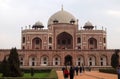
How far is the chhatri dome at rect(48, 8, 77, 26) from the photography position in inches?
Result: 2711

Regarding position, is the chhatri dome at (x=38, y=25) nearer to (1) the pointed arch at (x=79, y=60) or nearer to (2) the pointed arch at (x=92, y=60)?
(1) the pointed arch at (x=79, y=60)

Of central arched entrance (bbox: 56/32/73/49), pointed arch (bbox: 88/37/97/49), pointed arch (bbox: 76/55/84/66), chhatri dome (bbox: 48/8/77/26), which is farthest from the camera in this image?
chhatri dome (bbox: 48/8/77/26)

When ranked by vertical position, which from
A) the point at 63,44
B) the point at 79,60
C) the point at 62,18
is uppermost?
the point at 62,18

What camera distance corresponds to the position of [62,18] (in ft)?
229

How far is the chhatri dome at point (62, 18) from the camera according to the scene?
68.8 meters

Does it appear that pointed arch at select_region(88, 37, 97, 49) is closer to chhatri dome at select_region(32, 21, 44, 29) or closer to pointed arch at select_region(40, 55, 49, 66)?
chhatri dome at select_region(32, 21, 44, 29)

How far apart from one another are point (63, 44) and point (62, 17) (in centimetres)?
567

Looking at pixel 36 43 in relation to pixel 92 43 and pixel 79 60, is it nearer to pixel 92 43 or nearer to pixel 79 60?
pixel 79 60

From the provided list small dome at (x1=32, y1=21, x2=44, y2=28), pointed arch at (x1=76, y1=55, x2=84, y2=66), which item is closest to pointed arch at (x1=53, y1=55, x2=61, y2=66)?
pointed arch at (x1=76, y1=55, x2=84, y2=66)

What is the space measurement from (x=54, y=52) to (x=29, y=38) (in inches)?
307

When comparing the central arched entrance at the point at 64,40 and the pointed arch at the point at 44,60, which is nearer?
the pointed arch at the point at 44,60

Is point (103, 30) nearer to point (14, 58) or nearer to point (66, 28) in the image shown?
point (66, 28)

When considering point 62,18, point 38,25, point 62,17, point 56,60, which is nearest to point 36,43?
point 38,25

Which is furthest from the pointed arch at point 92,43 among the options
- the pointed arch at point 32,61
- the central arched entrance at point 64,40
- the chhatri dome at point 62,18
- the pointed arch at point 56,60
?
the pointed arch at point 32,61
